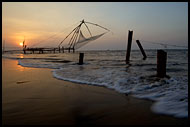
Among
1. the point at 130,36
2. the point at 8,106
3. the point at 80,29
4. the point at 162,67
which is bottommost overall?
the point at 8,106

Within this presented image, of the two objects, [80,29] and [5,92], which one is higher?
[80,29]

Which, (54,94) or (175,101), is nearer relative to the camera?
(175,101)

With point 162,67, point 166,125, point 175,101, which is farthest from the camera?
point 162,67

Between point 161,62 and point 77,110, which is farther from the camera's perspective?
point 161,62

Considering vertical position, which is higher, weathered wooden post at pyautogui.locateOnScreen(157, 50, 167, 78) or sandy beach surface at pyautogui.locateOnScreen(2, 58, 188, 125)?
weathered wooden post at pyautogui.locateOnScreen(157, 50, 167, 78)

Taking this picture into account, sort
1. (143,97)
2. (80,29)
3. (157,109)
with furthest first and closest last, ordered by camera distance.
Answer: (80,29)
(143,97)
(157,109)

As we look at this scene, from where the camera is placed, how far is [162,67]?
663 cm

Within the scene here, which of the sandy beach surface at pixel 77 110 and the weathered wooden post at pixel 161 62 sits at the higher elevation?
the weathered wooden post at pixel 161 62

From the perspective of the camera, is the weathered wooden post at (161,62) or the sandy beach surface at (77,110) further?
the weathered wooden post at (161,62)

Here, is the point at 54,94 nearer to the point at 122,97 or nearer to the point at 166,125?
the point at 122,97

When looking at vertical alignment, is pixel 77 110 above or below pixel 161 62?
below

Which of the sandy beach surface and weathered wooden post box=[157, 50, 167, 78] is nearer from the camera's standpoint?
the sandy beach surface

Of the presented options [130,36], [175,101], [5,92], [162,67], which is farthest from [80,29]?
[175,101]

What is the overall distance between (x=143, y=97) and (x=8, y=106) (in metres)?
3.26
